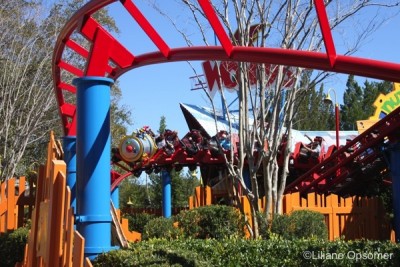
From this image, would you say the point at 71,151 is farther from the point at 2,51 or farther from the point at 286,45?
the point at 2,51

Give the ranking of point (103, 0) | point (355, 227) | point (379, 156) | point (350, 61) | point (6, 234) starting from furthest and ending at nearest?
point (379, 156) < point (355, 227) < point (6, 234) < point (103, 0) < point (350, 61)

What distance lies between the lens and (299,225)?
388 inches

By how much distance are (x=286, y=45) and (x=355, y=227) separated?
5519mm

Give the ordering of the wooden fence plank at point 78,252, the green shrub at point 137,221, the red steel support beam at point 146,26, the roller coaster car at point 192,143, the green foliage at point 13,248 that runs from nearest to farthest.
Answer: the wooden fence plank at point 78,252
the red steel support beam at point 146,26
the green foliage at point 13,248
the roller coaster car at point 192,143
the green shrub at point 137,221

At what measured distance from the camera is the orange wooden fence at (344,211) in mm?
12281

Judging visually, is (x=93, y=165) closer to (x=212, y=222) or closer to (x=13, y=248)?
(x=13, y=248)

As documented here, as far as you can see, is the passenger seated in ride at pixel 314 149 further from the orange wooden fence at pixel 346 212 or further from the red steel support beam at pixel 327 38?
the red steel support beam at pixel 327 38

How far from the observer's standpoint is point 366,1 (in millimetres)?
9570

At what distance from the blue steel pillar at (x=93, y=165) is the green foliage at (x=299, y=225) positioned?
3442 millimetres

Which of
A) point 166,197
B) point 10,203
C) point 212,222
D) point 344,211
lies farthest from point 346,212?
point 166,197

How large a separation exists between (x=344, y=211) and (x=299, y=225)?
10.9 ft

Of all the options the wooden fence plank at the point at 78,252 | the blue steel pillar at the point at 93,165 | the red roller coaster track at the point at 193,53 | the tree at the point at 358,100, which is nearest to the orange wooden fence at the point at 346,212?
the red roller coaster track at the point at 193,53

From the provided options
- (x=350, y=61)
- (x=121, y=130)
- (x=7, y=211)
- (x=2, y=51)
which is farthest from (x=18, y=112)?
(x=350, y=61)

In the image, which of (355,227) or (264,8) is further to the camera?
(355,227)
